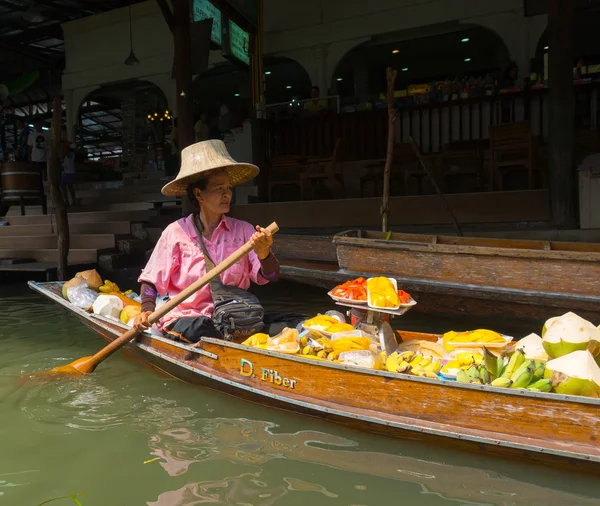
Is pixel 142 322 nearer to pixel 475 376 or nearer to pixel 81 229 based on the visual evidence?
pixel 475 376

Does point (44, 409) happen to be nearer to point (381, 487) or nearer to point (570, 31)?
point (381, 487)

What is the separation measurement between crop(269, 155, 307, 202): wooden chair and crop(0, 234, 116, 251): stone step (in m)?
2.79

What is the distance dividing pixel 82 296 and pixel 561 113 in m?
5.51

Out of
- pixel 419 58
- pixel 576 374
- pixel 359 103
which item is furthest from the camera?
pixel 419 58

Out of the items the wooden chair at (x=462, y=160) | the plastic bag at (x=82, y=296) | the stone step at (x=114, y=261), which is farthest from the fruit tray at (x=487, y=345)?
the stone step at (x=114, y=261)

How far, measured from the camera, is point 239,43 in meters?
9.06

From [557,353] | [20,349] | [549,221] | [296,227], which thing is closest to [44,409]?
[20,349]

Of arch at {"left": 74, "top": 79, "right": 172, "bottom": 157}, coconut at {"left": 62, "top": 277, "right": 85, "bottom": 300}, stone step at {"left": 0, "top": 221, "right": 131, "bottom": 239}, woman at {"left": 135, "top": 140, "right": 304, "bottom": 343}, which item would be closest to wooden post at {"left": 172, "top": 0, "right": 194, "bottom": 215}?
stone step at {"left": 0, "top": 221, "right": 131, "bottom": 239}

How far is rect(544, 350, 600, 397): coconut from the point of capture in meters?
2.05

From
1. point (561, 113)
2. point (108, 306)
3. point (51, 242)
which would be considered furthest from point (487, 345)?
point (51, 242)

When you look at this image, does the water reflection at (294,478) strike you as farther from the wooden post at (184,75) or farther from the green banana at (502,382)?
the wooden post at (184,75)

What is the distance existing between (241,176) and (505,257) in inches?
85.4

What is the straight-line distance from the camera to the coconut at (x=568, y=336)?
229 centimetres

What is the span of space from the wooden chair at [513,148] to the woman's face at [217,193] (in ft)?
16.3
